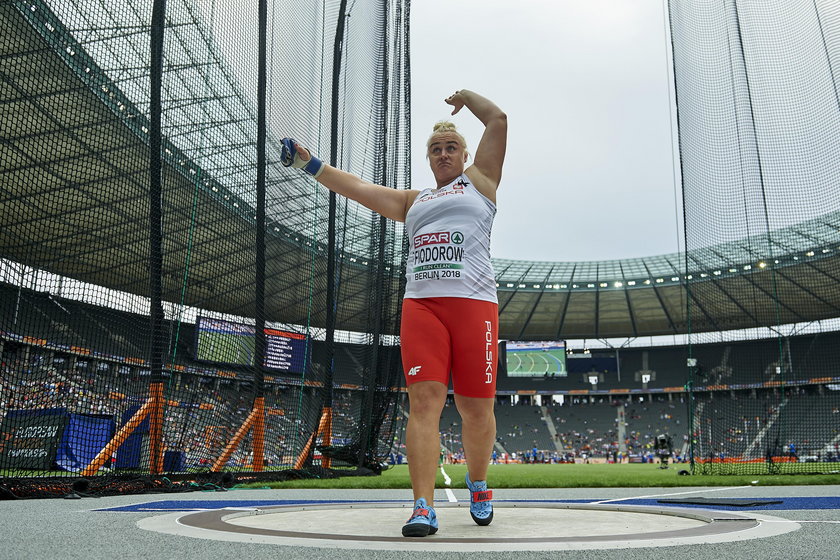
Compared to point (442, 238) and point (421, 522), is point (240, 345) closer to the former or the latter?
point (442, 238)

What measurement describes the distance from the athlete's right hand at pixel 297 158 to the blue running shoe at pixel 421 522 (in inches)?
61.6

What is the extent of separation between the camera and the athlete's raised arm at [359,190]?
2.69 meters

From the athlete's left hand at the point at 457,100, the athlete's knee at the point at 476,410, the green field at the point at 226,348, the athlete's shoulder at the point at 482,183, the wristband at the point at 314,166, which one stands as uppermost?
the athlete's left hand at the point at 457,100

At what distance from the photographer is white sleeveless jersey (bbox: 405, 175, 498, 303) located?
240 cm

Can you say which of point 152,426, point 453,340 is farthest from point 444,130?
point 152,426

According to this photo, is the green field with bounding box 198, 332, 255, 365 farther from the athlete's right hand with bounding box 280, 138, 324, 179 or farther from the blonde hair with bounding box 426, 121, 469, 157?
the blonde hair with bounding box 426, 121, 469, 157

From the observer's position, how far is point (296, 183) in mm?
8609

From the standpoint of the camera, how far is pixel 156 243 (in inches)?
173

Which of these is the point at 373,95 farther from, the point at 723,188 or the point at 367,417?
the point at 723,188

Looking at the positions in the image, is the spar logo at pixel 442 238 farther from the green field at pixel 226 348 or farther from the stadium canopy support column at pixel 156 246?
the green field at pixel 226 348

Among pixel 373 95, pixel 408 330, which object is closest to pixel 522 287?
pixel 373 95

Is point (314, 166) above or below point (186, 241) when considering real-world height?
below

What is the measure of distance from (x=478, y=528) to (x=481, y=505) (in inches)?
6.5

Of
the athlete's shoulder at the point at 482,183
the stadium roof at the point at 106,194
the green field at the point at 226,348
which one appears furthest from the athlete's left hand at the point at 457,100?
the green field at the point at 226,348
